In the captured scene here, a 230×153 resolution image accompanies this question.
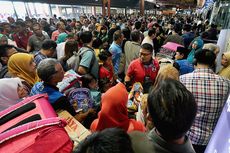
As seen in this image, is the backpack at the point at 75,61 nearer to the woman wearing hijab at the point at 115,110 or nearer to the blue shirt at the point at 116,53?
the blue shirt at the point at 116,53

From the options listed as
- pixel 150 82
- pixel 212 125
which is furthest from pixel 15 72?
pixel 212 125

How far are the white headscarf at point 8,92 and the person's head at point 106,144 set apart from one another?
4.35 feet

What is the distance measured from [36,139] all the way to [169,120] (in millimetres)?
710

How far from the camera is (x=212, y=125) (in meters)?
1.94

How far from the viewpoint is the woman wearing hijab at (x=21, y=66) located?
2.29 metres

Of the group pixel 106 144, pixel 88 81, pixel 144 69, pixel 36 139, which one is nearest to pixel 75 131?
pixel 36 139

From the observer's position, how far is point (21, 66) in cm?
231

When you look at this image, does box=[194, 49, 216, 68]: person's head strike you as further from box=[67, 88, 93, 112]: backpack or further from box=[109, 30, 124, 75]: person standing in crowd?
box=[109, 30, 124, 75]: person standing in crowd

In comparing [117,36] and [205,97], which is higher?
[117,36]

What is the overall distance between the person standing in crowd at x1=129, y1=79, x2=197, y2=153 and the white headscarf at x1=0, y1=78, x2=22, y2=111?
1.38m

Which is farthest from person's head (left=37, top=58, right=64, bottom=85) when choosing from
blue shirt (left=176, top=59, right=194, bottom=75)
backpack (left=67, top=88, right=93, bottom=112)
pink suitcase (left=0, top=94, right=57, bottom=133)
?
blue shirt (left=176, top=59, right=194, bottom=75)

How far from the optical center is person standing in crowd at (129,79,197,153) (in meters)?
0.94

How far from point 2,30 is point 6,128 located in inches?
202

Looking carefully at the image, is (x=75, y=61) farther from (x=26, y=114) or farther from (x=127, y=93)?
(x=26, y=114)
